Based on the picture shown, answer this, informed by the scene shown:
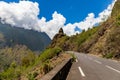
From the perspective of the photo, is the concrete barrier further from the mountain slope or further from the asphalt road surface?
the mountain slope

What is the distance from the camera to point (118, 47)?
139 feet

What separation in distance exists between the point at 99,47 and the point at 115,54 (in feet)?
61.5

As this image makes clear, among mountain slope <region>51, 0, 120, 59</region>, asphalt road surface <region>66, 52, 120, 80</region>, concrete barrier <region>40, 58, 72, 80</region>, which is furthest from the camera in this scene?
mountain slope <region>51, 0, 120, 59</region>

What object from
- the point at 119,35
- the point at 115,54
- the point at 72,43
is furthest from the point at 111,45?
the point at 72,43

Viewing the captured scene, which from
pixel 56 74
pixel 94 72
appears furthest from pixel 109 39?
pixel 56 74

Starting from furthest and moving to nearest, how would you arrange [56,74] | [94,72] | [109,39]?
[109,39] < [94,72] < [56,74]

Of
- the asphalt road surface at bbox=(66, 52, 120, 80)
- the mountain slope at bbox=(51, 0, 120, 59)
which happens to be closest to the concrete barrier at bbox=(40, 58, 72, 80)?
the asphalt road surface at bbox=(66, 52, 120, 80)

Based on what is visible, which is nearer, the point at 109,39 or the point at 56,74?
the point at 56,74

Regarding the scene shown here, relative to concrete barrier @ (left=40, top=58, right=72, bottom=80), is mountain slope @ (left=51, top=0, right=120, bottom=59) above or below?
above

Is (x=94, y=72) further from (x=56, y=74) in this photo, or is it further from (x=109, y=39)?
(x=109, y=39)

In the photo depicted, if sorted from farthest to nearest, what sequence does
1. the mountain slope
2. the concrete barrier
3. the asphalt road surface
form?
the mountain slope
the asphalt road surface
the concrete barrier

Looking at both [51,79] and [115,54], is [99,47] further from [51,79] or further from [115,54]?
[51,79]

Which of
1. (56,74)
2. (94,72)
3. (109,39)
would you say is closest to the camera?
(56,74)

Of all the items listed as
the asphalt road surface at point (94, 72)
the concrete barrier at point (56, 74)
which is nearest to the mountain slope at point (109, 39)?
the asphalt road surface at point (94, 72)
